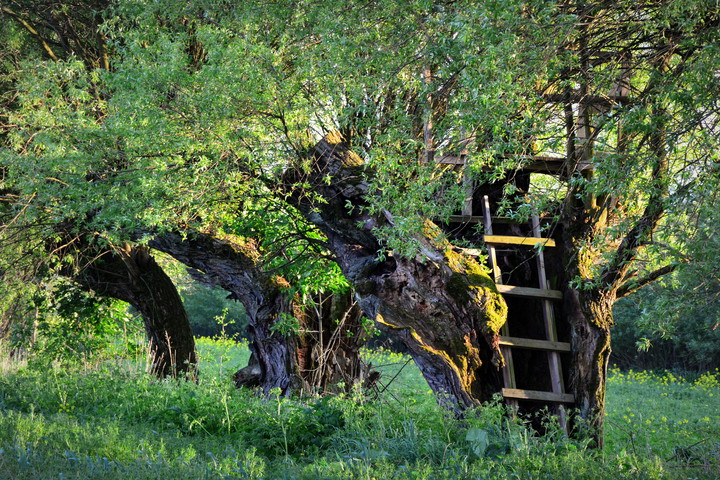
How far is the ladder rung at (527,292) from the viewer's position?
754cm

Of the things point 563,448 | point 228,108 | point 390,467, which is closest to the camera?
point 390,467

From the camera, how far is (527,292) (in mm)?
7602

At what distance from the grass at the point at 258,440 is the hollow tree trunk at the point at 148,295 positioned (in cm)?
195

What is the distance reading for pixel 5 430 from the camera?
19.7 feet

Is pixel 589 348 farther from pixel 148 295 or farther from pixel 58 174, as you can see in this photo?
pixel 148 295

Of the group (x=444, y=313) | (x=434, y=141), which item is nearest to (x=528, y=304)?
(x=444, y=313)

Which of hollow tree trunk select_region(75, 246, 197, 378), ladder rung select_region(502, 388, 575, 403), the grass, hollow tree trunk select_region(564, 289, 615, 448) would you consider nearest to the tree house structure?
ladder rung select_region(502, 388, 575, 403)

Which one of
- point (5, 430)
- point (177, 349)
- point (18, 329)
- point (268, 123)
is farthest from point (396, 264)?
point (18, 329)

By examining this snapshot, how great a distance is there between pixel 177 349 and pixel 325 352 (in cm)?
328

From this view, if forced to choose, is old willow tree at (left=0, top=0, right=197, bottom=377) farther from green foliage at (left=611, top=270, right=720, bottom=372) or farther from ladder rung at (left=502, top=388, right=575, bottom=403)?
green foliage at (left=611, top=270, right=720, bottom=372)

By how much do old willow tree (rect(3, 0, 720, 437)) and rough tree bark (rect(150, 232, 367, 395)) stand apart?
1.13m

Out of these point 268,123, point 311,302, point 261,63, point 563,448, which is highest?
point 261,63

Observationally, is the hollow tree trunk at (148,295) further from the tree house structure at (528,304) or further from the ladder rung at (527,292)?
the ladder rung at (527,292)

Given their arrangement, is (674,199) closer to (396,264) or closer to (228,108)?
(396,264)
